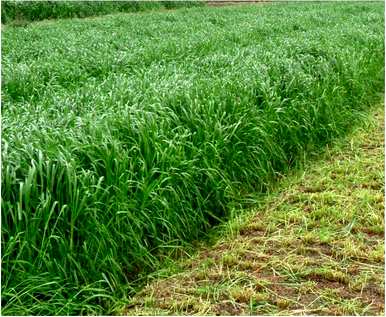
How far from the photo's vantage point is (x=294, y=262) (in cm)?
341

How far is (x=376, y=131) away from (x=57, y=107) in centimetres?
355

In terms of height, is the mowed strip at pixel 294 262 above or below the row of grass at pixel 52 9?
below

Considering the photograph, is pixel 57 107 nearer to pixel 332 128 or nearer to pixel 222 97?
pixel 222 97

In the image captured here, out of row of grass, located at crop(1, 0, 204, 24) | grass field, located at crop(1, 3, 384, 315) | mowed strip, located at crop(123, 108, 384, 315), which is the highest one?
row of grass, located at crop(1, 0, 204, 24)

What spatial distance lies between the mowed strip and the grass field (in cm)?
23

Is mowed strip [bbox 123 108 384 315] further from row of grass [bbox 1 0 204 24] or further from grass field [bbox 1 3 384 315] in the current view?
row of grass [bbox 1 0 204 24]

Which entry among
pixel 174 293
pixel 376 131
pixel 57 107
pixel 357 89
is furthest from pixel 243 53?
pixel 174 293

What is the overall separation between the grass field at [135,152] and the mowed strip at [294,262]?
23cm

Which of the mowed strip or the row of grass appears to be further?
the row of grass

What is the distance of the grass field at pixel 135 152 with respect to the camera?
2.99 m

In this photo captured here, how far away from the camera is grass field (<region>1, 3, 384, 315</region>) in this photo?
118 inches

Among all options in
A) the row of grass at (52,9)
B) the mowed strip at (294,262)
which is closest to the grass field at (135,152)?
the mowed strip at (294,262)

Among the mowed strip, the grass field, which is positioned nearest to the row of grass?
the grass field

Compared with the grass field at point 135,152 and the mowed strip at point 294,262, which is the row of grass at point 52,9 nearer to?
the grass field at point 135,152
